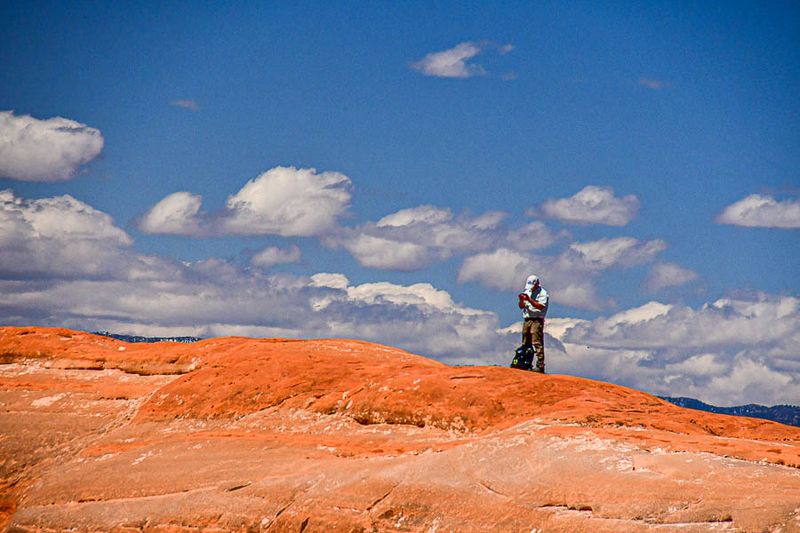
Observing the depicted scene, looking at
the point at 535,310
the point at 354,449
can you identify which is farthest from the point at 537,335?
the point at 354,449

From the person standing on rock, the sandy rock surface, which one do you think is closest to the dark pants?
the person standing on rock

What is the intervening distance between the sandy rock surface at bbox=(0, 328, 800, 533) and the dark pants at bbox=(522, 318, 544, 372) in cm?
354

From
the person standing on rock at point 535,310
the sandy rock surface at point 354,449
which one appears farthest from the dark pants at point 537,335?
the sandy rock surface at point 354,449

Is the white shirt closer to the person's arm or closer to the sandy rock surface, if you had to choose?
the person's arm

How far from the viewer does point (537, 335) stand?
35.6 m

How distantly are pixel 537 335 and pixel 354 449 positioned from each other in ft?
30.9

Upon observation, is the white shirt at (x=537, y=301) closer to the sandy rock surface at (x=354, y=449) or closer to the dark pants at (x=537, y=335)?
the dark pants at (x=537, y=335)

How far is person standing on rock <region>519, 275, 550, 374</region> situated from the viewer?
116 feet

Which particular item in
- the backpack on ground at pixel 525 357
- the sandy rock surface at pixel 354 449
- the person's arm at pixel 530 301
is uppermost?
the person's arm at pixel 530 301

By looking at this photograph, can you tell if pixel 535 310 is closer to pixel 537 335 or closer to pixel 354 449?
pixel 537 335

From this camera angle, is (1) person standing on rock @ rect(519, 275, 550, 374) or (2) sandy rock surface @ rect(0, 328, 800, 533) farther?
(1) person standing on rock @ rect(519, 275, 550, 374)

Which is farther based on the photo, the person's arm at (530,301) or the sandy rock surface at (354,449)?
the person's arm at (530,301)

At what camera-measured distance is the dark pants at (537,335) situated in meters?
35.5

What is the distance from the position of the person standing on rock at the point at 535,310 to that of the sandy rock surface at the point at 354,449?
362cm
